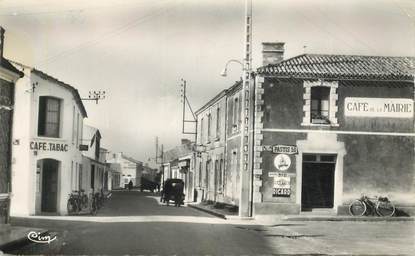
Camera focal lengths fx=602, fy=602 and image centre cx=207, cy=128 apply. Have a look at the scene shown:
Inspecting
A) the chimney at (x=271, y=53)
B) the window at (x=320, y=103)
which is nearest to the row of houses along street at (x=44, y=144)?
the chimney at (x=271, y=53)

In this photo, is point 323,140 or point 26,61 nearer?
point 26,61

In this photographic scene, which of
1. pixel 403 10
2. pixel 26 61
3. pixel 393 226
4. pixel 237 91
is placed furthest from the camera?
pixel 237 91

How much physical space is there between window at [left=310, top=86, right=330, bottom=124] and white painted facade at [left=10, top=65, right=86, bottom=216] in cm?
Result: 922

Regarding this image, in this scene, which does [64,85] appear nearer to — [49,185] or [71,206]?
[49,185]

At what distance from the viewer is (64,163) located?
77.0 ft

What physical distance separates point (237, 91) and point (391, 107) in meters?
7.16

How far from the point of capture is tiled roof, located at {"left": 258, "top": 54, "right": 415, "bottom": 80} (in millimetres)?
23656

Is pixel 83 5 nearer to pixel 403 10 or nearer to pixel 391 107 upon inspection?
pixel 403 10

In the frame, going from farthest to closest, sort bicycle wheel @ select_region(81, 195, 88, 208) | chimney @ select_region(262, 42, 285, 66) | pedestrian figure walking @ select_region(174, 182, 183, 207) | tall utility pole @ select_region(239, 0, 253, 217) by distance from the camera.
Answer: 1. pedestrian figure walking @ select_region(174, 182, 183, 207)
2. chimney @ select_region(262, 42, 285, 66)
3. bicycle wheel @ select_region(81, 195, 88, 208)
4. tall utility pole @ select_region(239, 0, 253, 217)

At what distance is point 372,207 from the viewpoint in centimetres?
2341

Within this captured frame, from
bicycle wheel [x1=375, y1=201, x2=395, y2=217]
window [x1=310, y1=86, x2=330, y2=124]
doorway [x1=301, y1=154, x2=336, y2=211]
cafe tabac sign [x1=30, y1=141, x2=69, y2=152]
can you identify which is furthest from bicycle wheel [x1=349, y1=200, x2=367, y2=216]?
cafe tabac sign [x1=30, y1=141, x2=69, y2=152]

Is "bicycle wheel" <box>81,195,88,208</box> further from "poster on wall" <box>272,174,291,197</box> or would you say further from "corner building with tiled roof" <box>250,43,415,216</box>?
"poster on wall" <box>272,174,291,197</box>

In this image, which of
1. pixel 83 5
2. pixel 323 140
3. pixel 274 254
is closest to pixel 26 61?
pixel 83 5

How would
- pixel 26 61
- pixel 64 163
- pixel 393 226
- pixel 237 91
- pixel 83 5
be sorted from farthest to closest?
pixel 237 91, pixel 64 163, pixel 393 226, pixel 26 61, pixel 83 5
